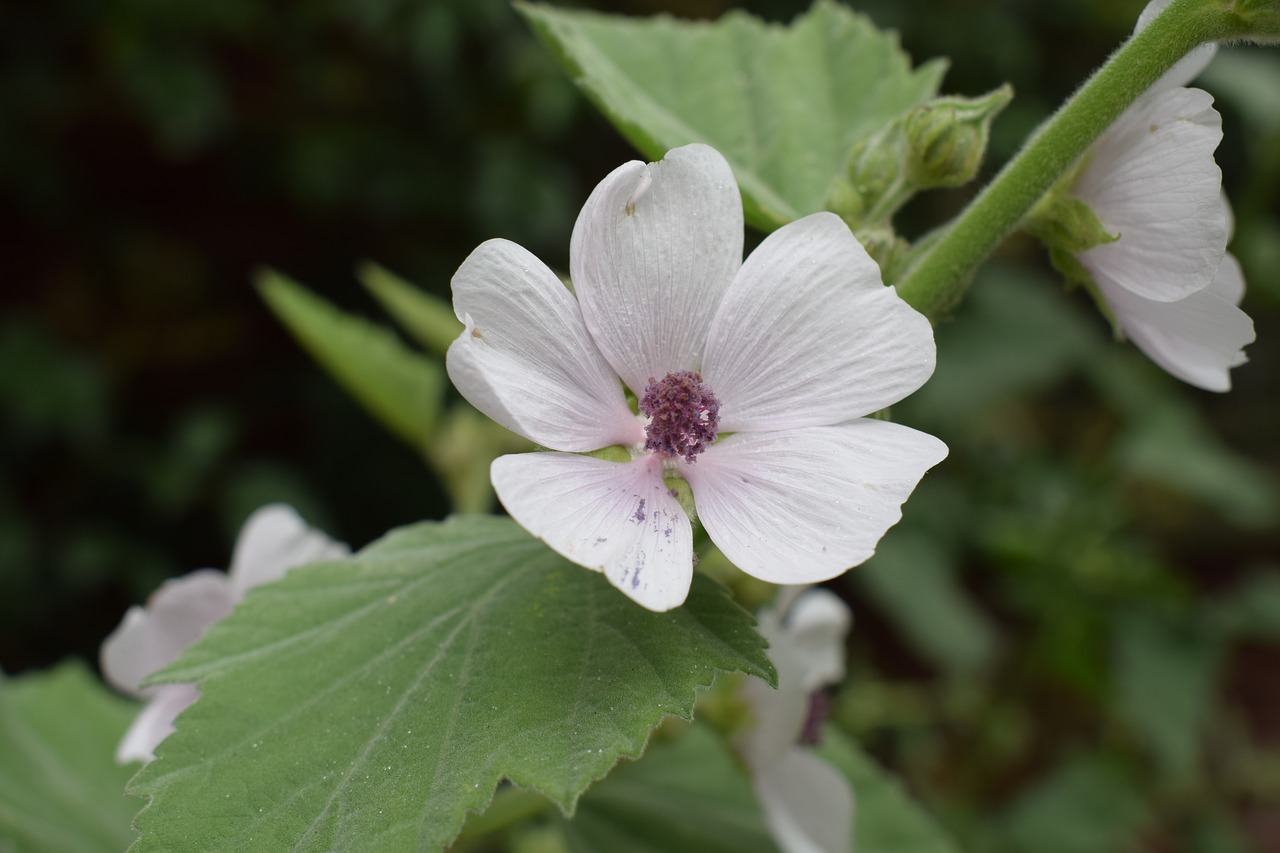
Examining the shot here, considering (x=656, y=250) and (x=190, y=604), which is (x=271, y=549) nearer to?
(x=190, y=604)

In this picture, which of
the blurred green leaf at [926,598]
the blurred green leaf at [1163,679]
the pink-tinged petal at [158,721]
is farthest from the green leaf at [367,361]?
the blurred green leaf at [1163,679]

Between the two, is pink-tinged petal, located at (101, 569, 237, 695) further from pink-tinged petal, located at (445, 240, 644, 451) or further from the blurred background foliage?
the blurred background foliage

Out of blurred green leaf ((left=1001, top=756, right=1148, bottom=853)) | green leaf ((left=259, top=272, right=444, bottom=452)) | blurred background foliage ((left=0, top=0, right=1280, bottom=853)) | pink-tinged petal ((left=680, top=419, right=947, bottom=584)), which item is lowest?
blurred green leaf ((left=1001, top=756, right=1148, bottom=853))

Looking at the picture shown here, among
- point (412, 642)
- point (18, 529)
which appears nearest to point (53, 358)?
point (18, 529)

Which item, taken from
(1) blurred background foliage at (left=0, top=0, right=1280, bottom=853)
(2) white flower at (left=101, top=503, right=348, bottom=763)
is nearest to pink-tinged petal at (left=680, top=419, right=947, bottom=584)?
(2) white flower at (left=101, top=503, right=348, bottom=763)

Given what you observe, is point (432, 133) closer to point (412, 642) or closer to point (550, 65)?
point (550, 65)
